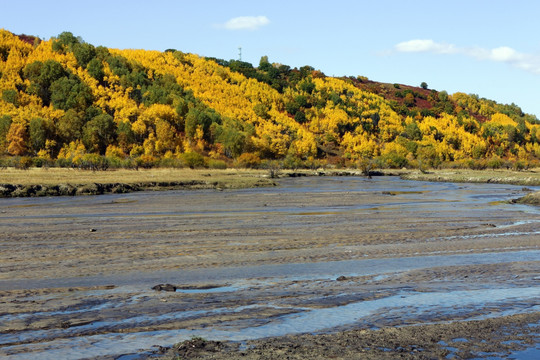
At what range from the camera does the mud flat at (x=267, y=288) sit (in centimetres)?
981

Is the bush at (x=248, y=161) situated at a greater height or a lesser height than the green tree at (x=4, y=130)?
lesser

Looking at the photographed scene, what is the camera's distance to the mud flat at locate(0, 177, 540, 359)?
9.81 metres

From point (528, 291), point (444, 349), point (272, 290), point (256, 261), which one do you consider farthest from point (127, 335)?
point (528, 291)

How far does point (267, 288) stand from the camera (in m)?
14.2

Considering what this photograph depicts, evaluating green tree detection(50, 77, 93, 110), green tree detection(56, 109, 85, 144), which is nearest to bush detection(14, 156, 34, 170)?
green tree detection(56, 109, 85, 144)

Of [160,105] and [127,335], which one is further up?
[160,105]

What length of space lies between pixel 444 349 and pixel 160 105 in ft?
434

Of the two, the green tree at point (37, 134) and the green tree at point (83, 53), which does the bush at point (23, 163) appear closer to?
the green tree at point (37, 134)

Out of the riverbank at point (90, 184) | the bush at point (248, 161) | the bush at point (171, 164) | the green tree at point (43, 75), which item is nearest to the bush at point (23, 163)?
the riverbank at point (90, 184)

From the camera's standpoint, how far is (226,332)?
34.6 ft

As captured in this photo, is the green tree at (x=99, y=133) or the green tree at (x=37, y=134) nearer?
the green tree at (x=37, y=134)

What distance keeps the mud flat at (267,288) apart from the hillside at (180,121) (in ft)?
188

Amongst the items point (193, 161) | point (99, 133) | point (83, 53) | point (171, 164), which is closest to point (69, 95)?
point (99, 133)

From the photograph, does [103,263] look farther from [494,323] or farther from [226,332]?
[494,323]
